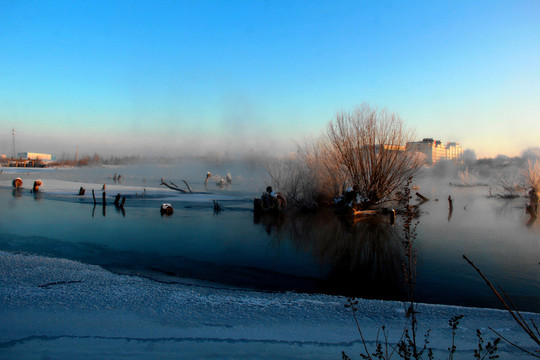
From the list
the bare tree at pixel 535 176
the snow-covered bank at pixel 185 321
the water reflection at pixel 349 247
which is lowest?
the water reflection at pixel 349 247

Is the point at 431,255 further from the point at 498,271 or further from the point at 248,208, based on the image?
the point at 248,208

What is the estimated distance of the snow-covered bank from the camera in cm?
360

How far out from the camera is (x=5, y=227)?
481 inches

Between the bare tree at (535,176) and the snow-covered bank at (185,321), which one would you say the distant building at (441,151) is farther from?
the snow-covered bank at (185,321)

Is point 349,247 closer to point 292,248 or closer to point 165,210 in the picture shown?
point 292,248

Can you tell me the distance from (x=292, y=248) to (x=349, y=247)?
5.40 feet

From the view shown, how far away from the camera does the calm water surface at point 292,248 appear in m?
7.02

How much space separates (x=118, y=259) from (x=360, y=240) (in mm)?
7042

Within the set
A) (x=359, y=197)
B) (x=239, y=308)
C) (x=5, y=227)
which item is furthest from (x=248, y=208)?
(x=239, y=308)

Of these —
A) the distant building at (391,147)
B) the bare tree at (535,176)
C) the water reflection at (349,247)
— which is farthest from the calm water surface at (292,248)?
the bare tree at (535,176)

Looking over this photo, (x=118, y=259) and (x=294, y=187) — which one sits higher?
(x=294, y=187)

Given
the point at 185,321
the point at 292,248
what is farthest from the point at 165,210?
the point at 185,321

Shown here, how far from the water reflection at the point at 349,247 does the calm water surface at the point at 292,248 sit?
3 cm

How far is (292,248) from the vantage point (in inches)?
411
